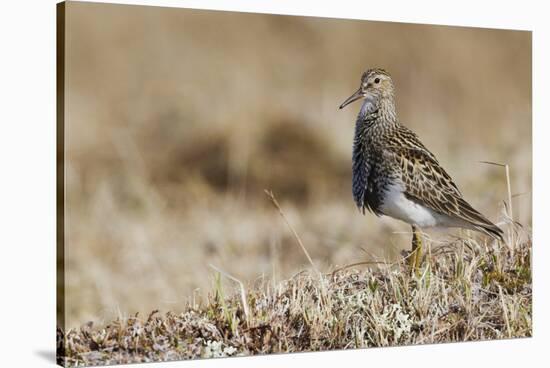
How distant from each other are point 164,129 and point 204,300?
3.41m

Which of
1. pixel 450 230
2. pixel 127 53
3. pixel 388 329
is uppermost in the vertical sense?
pixel 127 53

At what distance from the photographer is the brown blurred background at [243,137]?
11352 mm

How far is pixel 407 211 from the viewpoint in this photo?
1046 centimetres

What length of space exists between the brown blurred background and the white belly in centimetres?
31

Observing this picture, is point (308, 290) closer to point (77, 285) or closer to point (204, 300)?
point (204, 300)

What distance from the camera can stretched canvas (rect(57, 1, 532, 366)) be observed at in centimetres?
1016

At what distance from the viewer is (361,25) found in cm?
1106

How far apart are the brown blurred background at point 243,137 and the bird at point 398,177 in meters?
0.35

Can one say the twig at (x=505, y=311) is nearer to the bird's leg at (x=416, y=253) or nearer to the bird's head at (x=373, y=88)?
the bird's leg at (x=416, y=253)

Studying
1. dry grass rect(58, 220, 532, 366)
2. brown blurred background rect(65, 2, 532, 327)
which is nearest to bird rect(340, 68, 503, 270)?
dry grass rect(58, 220, 532, 366)

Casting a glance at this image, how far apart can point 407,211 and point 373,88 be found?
103 cm

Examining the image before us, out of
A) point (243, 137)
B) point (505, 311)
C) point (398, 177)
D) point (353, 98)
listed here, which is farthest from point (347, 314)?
point (243, 137)

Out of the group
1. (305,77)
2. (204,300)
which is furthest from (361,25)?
(204,300)

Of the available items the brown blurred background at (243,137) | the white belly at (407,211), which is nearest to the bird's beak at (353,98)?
the brown blurred background at (243,137)
